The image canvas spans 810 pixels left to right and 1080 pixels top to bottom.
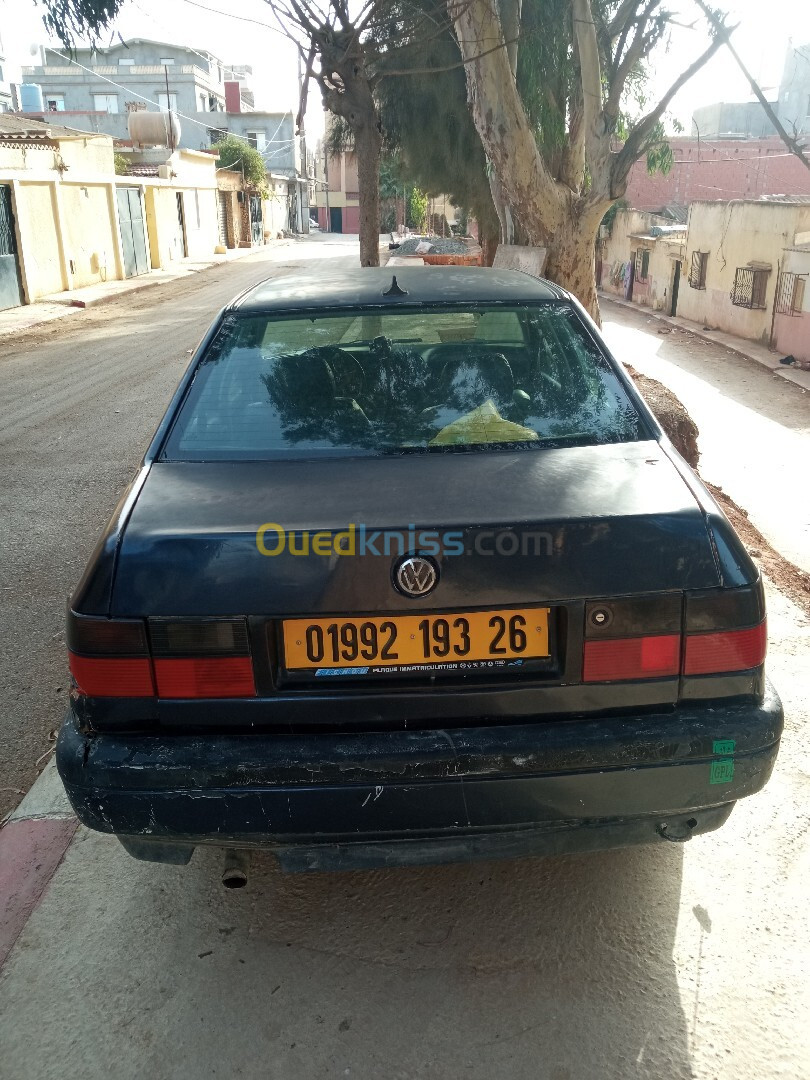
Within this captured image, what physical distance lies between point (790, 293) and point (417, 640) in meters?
15.6

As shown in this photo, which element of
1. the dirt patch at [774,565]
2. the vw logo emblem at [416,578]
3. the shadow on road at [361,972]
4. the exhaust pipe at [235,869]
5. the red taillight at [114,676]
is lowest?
the dirt patch at [774,565]

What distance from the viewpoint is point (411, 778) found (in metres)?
1.98

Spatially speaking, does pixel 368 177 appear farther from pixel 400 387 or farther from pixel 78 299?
pixel 400 387

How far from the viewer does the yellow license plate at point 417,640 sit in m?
1.99

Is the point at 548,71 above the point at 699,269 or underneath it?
above

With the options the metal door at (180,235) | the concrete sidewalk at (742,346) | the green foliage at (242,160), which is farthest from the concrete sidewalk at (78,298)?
the green foliage at (242,160)

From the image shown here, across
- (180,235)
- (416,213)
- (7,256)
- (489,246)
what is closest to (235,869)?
(7,256)

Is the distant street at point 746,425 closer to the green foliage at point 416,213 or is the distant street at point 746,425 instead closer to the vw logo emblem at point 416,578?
the vw logo emblem at point 416,578

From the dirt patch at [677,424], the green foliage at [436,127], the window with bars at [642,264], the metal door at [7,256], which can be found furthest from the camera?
the window with bars at [642,264]

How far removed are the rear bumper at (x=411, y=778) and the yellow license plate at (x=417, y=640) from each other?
0.17m

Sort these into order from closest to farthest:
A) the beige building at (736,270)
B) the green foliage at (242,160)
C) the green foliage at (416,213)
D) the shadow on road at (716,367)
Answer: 1. the shadow on road at (716,367)
2. the beige building at (736,270)
3. the green foliage at (242,160)
4. the green foliage at (416,213)

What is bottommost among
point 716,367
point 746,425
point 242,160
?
point 716,367

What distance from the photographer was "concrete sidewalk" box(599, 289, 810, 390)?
44.3ft

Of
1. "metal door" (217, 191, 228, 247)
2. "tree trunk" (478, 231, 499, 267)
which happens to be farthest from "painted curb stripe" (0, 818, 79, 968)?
"metal door" (217, 191, 228, 247)
